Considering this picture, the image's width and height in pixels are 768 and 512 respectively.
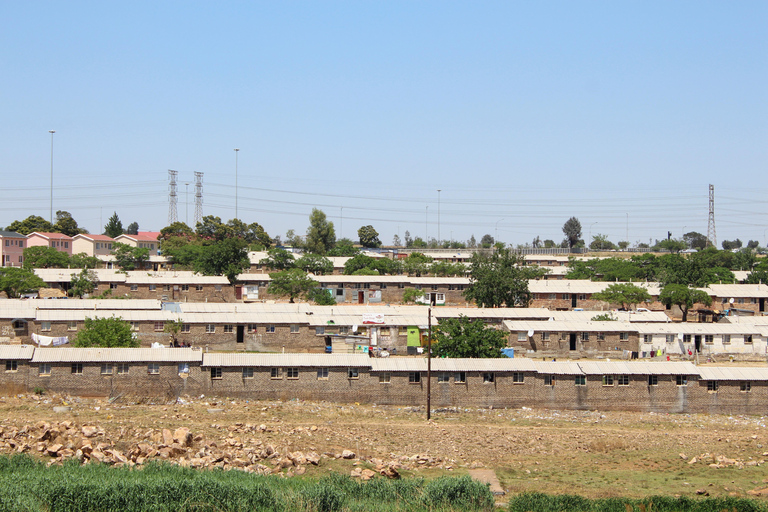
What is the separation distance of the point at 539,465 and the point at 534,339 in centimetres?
1951

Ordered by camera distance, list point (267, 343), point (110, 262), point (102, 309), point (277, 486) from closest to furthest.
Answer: point (277, 486)
point (267, 343)
point (102, 309)
point (110, 262)

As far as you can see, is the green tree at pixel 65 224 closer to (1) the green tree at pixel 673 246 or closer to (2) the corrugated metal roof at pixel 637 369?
(2) the corrugated metal roof at pixel 637 369

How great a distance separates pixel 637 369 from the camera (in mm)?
37125

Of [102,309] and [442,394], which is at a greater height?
[102,309]

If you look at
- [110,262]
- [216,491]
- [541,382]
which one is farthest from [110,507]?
[110,262]

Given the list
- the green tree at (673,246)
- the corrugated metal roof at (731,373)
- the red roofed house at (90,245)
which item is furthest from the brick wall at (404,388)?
the green tree at (673,246)

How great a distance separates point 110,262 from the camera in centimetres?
9231

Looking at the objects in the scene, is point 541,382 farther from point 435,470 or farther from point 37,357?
point 37,357

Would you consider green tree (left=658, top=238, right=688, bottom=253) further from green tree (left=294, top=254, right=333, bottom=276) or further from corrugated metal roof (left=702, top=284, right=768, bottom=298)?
green tree (left=294, top=254, right=333, bottom=276)

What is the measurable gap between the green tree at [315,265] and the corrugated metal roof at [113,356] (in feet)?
160

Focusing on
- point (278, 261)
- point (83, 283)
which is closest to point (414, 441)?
point (83, 283)

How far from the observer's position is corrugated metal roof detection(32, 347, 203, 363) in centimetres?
3462

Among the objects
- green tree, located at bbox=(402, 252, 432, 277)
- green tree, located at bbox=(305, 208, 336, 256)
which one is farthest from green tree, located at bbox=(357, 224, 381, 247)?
green tree, located at bbox=(402, 252, 432, 277)

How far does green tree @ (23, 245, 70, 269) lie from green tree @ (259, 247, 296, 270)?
21.6 metres
